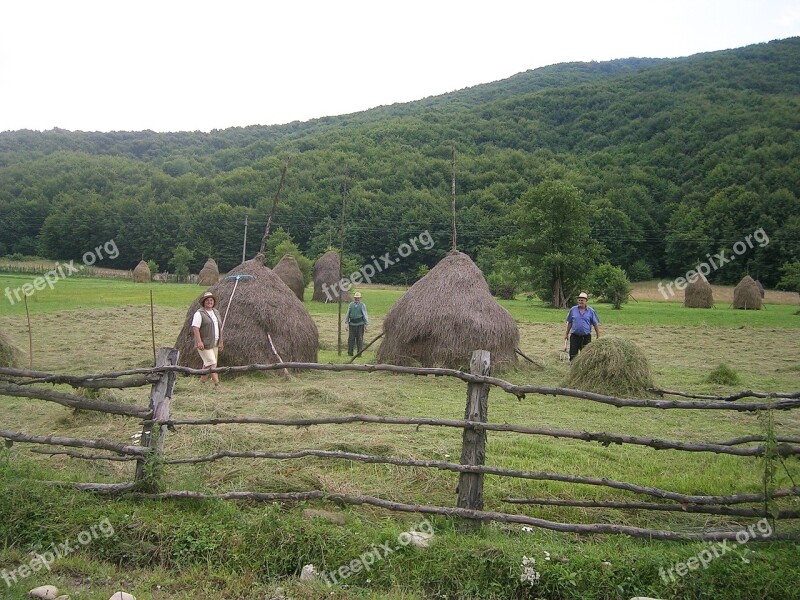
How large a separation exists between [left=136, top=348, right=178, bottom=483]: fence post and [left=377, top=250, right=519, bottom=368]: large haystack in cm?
659

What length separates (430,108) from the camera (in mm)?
88750

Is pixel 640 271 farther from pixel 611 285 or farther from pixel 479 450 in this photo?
pixel 479 450

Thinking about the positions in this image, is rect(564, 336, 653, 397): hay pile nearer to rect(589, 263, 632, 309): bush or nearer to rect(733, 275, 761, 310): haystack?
rect(589, 263, 632, 309): bush

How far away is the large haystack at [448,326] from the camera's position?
35.2ft

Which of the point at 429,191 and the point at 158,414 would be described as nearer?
the point at 158,414

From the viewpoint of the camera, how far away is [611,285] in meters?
32.2

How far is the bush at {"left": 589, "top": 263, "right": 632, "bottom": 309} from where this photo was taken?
104ft

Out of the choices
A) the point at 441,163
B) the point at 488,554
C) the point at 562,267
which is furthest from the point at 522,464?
the point at 441,163

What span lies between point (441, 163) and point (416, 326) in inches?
1815

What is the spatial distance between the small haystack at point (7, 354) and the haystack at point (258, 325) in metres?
2.51

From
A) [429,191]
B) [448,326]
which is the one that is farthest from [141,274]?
[448,326]

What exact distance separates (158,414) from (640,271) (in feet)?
183

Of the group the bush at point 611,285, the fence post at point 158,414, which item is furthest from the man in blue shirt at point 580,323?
the bush at point 611,285

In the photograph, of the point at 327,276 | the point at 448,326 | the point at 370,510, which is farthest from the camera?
the point at 327,276
